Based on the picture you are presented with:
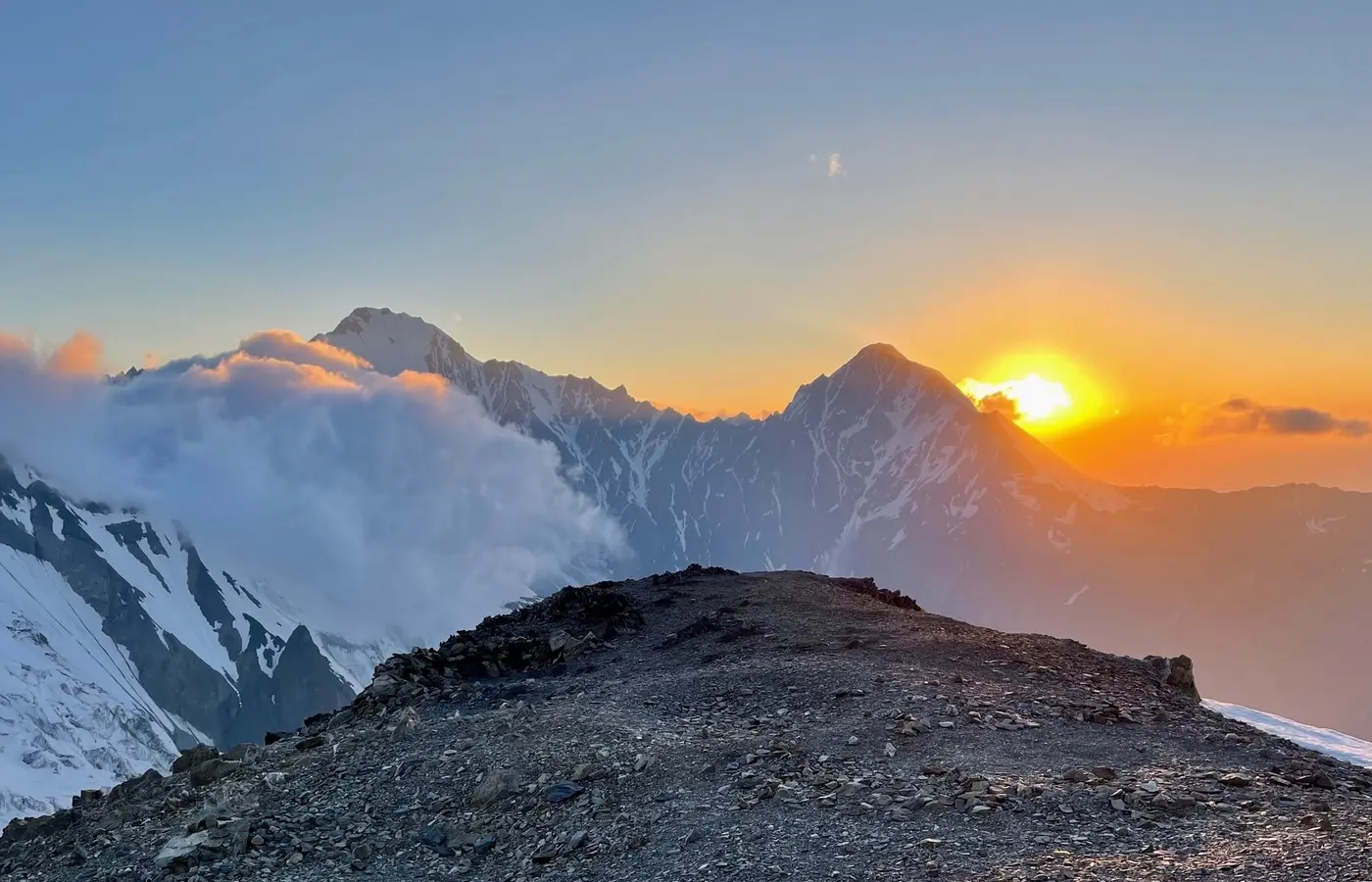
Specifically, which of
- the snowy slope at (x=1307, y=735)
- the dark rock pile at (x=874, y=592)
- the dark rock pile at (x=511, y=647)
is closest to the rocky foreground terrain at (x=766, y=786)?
the dark rock pile at (x=511, y=647)

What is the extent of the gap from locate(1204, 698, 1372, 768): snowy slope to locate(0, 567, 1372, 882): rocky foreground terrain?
27.5 feet

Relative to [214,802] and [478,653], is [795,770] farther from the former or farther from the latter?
[478,653]

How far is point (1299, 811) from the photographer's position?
13.7 meters

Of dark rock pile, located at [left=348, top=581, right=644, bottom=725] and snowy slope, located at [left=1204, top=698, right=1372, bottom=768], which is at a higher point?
snowy slope, located at [left=1204, top=698, right=1372, bottom=768]

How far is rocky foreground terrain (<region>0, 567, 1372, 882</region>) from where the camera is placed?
13.4m

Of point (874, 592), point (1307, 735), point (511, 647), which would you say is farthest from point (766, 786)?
point (874, 592)

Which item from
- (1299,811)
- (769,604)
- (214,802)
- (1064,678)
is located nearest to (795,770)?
(1299,811)

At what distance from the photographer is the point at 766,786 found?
659 inches

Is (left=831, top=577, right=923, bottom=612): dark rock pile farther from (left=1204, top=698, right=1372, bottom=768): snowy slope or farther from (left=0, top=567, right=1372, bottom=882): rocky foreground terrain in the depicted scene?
(left=0, top=567, right=1372, bottom=882): rocky foreground terrain

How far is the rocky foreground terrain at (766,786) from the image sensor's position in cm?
1337

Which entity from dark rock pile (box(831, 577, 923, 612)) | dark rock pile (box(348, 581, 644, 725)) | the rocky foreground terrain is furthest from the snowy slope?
dark rock pile (box(348, 581, 644, 725))

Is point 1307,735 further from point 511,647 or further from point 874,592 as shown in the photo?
point 511,647

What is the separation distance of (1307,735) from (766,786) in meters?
27.8

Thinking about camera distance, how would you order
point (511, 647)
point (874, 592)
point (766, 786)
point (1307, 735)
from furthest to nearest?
1. point (874, 592)
2. point (1307, 735)
3. point (511, 647)
4. point (766, 786)
